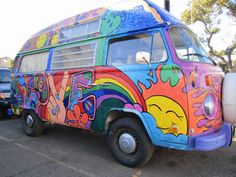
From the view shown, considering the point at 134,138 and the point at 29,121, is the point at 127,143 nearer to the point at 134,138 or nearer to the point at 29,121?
the point at 134,138

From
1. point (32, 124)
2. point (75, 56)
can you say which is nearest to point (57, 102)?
point (75, 56)

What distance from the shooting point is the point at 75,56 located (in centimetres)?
560

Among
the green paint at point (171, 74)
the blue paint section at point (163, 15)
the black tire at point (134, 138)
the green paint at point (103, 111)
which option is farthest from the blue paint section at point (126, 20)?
the black tire at point (134, 138)

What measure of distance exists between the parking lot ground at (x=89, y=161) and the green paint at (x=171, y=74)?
1608 millimetres

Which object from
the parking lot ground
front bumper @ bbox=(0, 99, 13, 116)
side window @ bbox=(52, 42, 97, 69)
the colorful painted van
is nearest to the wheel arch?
the colorful painted van

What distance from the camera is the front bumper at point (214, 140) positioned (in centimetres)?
378

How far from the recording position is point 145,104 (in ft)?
13.9

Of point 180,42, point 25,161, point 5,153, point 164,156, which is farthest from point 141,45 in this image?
point 5,153

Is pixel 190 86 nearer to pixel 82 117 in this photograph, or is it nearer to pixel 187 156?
pixel 187 156

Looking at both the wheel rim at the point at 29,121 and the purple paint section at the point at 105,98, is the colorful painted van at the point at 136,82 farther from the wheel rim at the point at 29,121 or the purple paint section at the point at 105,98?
the wheel rim at the point at 29,121

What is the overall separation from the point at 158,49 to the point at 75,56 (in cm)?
210

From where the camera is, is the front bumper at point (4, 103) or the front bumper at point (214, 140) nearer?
the front bumper at point (214, 140)

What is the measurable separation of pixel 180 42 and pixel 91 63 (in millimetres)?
1807

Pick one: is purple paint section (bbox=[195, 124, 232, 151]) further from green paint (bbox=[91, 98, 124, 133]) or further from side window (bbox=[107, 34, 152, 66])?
side window (bbox=[107, 34, 152, 66])
